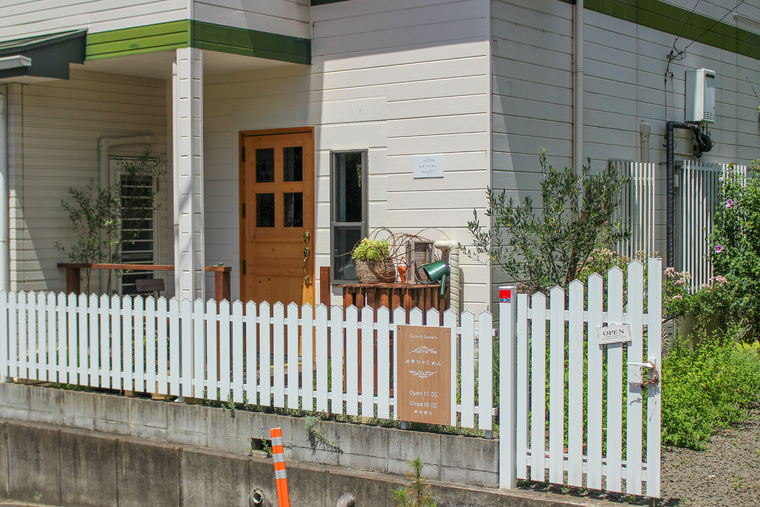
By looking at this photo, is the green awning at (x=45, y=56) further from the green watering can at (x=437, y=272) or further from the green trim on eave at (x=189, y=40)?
the green watering can at (x=437, y=272)

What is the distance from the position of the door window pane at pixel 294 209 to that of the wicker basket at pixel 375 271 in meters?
1.49

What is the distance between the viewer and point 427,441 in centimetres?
605

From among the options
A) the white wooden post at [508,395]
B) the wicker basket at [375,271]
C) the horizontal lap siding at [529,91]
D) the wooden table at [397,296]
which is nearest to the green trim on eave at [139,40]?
the wicker basket at [375,271]

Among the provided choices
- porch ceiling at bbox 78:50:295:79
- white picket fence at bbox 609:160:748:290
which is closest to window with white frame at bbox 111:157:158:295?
porch ceiling at bbox 78:50:295:79

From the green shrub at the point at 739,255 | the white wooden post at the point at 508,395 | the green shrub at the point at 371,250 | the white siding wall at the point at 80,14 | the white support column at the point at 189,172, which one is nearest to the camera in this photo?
the white wooden post at the point at 508,395

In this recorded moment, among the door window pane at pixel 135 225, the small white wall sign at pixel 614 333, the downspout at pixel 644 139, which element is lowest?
the small white wall sign at pixel 614 333

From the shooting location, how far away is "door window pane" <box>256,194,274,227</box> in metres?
9.98

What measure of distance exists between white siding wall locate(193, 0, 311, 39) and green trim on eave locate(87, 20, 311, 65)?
0.06 m

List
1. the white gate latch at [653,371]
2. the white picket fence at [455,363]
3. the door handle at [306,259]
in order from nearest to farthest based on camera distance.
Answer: the white gate latch at [653,371]
the white picket fence at [455,363]
the door handle at [306,259]

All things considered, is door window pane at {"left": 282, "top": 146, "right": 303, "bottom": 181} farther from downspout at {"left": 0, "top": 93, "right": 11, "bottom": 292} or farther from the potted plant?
downspout at {"left": 0, "top": 93, "right": 11, "bottom": 292}

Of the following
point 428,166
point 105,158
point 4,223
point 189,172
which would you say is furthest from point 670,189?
point 4,223

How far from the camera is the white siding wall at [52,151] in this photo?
31.9 ft

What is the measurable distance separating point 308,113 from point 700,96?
5397 mm

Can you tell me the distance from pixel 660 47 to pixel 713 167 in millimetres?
1881
